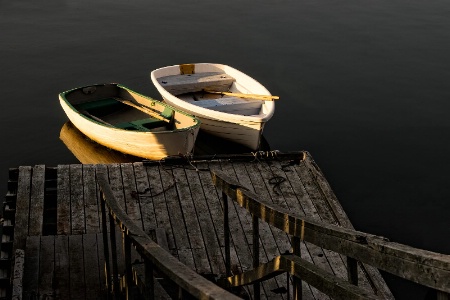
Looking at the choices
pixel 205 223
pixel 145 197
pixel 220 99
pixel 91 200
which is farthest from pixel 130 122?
pixel 205 223

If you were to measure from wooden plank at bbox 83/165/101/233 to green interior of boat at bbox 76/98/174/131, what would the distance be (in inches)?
167

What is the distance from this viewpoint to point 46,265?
10156mm

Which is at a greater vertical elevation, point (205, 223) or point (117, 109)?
point (205, 223)

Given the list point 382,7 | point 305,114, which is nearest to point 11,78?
point 305,114

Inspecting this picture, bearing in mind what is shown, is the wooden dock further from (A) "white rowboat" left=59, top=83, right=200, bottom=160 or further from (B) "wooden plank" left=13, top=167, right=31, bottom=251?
(A) "white rowboat" left=59, top=83, right=200, bottom=160

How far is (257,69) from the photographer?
24.5 m

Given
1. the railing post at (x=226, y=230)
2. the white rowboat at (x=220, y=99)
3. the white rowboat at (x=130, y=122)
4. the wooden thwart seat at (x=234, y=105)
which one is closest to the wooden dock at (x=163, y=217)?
the railing post at (x=226, y=230)

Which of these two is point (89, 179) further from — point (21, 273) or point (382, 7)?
point (382, 7)

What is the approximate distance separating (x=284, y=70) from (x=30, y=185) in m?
13.4

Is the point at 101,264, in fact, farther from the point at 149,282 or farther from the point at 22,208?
the point at 149,282

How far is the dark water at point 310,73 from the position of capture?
57.0ft

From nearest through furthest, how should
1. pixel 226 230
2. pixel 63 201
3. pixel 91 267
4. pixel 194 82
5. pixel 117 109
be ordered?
1. pixel 226 230
2. pixel 91 267
3. pixel 63 201
4. pixel 117 109
5. pixel 194 82

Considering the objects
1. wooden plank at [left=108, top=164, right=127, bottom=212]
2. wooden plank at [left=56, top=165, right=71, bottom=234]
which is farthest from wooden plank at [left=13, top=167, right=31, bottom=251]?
wooden plank at [left=108, top=164, right=127, bottom=212]

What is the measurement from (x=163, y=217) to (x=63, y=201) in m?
1.83
